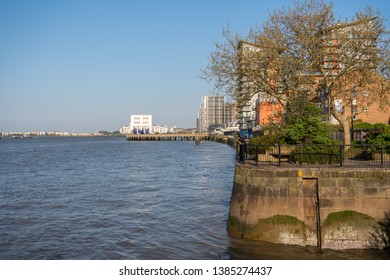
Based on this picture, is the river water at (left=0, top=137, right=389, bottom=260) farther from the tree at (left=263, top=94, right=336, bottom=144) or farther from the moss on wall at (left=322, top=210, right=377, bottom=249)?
the tree at (left=263, top=94, right=336, bottom=144)

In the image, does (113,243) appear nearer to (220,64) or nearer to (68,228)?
(68,228)

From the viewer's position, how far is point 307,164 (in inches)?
734

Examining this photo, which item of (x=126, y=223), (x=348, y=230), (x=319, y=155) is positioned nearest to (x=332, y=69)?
(x=319, y=155)

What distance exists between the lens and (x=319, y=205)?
16172mm

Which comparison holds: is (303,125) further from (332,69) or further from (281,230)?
(281,230)

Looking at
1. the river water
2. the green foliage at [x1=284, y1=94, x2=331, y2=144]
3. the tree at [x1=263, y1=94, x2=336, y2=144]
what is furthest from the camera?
the tree at [x1=263, y1=94, x2=336, y2=144]

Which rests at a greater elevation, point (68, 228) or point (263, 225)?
point (263, 225)

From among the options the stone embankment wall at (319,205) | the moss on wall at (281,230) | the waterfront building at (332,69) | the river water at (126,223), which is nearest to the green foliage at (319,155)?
the stone embankment wall at (319,205)

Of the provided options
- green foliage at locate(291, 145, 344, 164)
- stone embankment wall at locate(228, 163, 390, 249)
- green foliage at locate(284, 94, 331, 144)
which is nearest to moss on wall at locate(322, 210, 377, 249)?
stone embankment wall at locate(228, 163, 390, 249)

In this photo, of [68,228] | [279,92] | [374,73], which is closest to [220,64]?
[279,92]

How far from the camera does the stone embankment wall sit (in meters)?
15.9
